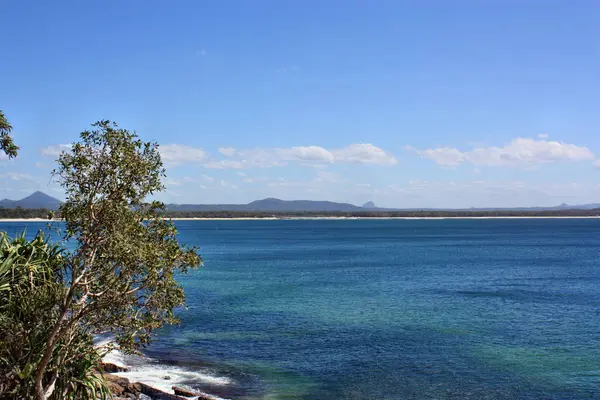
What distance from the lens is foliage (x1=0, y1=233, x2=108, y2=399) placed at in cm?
1418

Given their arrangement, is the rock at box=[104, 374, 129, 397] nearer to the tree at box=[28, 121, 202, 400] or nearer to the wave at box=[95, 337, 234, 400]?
the wave at box=[95, 337, 234, 400]

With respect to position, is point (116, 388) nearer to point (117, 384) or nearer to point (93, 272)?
point (117, 384)

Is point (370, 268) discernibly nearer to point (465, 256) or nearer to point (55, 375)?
point (465, 256)

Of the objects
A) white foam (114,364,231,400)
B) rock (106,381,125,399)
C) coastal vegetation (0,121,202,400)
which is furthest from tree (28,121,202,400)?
white foam (114,364,231,400)

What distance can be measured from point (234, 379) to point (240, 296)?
80.8ft

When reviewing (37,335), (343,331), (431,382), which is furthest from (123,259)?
(343,331)

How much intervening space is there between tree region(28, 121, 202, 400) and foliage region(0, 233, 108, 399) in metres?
0.21

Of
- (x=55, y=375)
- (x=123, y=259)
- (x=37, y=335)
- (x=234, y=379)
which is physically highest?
(x=123, y=259)

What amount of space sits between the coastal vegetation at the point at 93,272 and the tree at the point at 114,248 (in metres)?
0.02

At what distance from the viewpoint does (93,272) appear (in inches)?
567

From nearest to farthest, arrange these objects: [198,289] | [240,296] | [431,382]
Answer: [431,382]
[240,296]
[198,289]

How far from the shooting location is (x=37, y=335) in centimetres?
1455

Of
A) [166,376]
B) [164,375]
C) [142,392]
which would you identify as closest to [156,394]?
[142,392]

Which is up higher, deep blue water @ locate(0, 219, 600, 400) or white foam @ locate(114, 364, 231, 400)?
deep blue water @ locate(0, 219, 600, 400)
